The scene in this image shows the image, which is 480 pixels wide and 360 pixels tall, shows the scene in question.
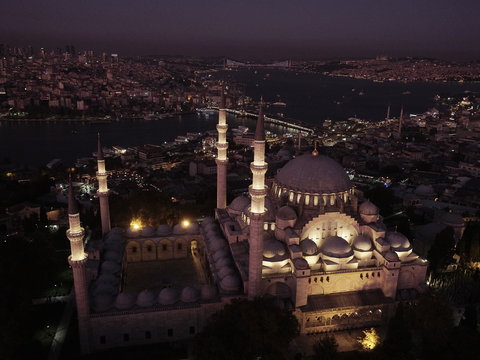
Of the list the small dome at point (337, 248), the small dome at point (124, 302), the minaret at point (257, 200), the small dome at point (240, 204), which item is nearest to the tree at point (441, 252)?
the small dome at point (337, 248)

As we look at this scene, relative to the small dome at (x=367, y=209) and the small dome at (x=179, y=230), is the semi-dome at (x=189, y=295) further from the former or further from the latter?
the small dome at (x=367, y=209)

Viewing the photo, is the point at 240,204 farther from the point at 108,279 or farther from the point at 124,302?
the point at 124,302

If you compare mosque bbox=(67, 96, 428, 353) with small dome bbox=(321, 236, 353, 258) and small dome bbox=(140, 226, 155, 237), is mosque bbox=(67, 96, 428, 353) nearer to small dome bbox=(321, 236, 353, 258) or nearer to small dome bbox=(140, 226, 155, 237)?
small dome bbox=(321, 236, 353, 258)

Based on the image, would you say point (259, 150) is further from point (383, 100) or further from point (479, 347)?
point (383, 100)

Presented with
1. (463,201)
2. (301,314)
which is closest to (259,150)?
(301,314)

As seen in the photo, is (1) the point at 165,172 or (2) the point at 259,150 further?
(1) the point at 165,172

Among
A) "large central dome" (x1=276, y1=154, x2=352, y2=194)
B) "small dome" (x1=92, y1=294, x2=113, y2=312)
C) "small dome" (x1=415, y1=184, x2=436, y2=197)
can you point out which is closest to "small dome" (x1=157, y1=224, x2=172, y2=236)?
"small dome" (x1=92, y1=294, x2=113, y2=312)
